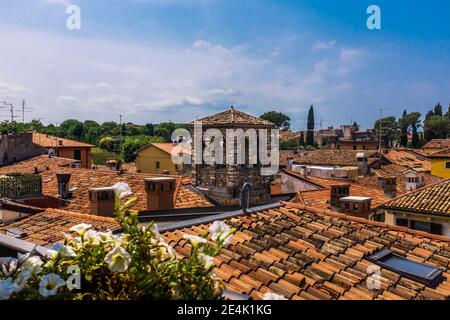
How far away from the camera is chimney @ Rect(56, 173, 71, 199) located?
15617 millimetres

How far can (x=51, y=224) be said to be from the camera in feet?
33.5

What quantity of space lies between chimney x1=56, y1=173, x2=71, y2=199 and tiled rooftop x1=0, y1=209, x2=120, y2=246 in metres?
4.21

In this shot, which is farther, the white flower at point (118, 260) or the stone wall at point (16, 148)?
the stone wall at point (16, 148)

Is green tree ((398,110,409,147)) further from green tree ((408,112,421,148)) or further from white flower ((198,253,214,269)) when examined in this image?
white flower ((198,253,214,269))

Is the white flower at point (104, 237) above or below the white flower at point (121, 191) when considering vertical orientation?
below

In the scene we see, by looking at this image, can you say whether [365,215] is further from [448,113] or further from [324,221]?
[448,113]

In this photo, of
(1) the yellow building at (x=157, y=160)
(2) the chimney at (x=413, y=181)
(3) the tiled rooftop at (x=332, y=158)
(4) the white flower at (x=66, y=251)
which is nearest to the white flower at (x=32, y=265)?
(4) the white flower at (x=66, y=251)

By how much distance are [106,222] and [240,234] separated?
4.41 metres

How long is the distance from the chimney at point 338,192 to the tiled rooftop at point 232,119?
5.46m

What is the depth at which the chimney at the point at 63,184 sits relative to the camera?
1562 centimetres

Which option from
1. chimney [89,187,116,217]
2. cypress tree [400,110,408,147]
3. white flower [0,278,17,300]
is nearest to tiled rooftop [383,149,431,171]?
cypress tree [400,110,408,147]

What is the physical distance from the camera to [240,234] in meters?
6.29

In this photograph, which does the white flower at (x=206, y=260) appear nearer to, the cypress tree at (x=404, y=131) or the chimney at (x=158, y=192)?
the chimney at (x=158, y=192)
